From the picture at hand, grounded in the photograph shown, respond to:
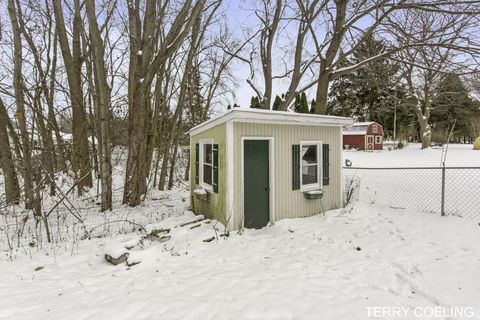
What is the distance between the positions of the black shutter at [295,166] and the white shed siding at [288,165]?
8 centimetres

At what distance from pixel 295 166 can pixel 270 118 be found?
3.96ft

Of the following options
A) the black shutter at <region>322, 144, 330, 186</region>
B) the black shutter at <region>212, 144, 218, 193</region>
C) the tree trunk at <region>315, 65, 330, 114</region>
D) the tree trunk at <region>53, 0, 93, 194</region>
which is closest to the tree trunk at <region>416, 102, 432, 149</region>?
the tree trunk at <region>315, 65, 330, 114</region>

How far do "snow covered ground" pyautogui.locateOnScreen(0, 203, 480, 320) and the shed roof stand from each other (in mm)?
2117

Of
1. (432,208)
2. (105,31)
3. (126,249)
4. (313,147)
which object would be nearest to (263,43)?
(105,31)

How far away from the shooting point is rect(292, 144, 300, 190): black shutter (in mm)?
5680

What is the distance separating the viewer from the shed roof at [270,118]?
486cm

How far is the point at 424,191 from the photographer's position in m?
8.17

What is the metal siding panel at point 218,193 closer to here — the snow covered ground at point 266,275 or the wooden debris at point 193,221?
the wooden debris at point 193,221

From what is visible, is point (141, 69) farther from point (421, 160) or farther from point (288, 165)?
point (421, 160)

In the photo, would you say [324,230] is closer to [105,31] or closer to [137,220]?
[137,220]

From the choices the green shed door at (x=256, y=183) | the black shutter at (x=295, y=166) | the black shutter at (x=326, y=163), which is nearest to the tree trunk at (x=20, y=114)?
the green shed door at (x=256, y=183)

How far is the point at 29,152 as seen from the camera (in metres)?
6.22

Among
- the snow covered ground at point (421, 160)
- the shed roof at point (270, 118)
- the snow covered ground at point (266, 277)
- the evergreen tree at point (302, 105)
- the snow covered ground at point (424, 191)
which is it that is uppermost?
the evergreen tree at point (302, 105)

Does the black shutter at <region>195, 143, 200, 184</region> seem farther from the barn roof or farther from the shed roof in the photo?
the barn roof
